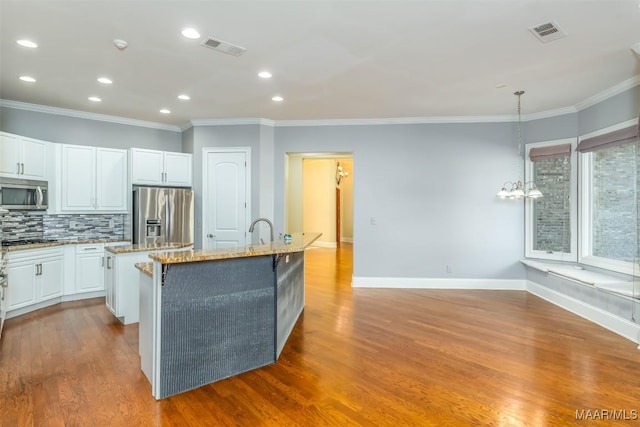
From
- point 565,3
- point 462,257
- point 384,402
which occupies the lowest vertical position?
point 384,402

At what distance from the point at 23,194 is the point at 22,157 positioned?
49cm

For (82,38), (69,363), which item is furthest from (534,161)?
(69,363)

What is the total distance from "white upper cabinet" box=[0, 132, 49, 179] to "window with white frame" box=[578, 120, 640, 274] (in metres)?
7.41

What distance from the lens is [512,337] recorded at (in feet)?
11.6

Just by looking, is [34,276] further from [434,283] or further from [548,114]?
[548,114]

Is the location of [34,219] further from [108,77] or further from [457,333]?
[457,333]

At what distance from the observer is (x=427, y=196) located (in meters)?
5.75

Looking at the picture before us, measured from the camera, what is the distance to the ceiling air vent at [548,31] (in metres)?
2.82

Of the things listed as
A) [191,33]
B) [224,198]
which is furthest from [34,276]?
[191,33]

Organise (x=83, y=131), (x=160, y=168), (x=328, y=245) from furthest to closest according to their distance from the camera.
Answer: (x=328, y=245)
(x=160, y=168)
(x=83, y=131)

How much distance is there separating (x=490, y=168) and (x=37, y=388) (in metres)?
6.14

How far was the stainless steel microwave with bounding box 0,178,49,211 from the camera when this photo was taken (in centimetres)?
427

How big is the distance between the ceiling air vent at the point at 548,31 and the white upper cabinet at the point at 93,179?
5.56 m

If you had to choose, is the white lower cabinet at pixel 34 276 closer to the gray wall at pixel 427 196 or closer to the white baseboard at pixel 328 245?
the gray wall at pixel 427 196
